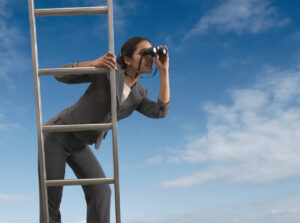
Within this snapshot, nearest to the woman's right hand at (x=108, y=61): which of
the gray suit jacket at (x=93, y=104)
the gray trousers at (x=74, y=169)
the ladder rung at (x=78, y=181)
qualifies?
the gray suit jacket at (x=93, y=104)

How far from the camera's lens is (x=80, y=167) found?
11.4ft

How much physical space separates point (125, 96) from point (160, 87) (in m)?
0.29

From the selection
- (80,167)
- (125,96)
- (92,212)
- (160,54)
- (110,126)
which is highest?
(160,54)

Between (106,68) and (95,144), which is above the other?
(106,68)

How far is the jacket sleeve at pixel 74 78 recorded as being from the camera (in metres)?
3.15

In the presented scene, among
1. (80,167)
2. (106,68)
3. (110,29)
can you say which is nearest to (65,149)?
(80,167)

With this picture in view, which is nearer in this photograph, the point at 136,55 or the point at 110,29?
the point at 110,29

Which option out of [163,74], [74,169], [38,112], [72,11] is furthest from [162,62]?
[74,169]

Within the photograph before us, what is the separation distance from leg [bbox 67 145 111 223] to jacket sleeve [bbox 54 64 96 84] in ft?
2.00

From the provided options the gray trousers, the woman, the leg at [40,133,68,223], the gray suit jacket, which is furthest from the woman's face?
the leg at [40,133,68,223]

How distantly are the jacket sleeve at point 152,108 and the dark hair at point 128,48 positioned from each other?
412 mm

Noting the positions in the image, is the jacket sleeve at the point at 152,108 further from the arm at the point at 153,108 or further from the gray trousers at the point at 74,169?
the gray trousers at the point at 74,169

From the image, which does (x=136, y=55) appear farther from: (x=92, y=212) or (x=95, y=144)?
(x=92, y=212)

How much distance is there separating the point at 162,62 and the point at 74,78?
68cm
